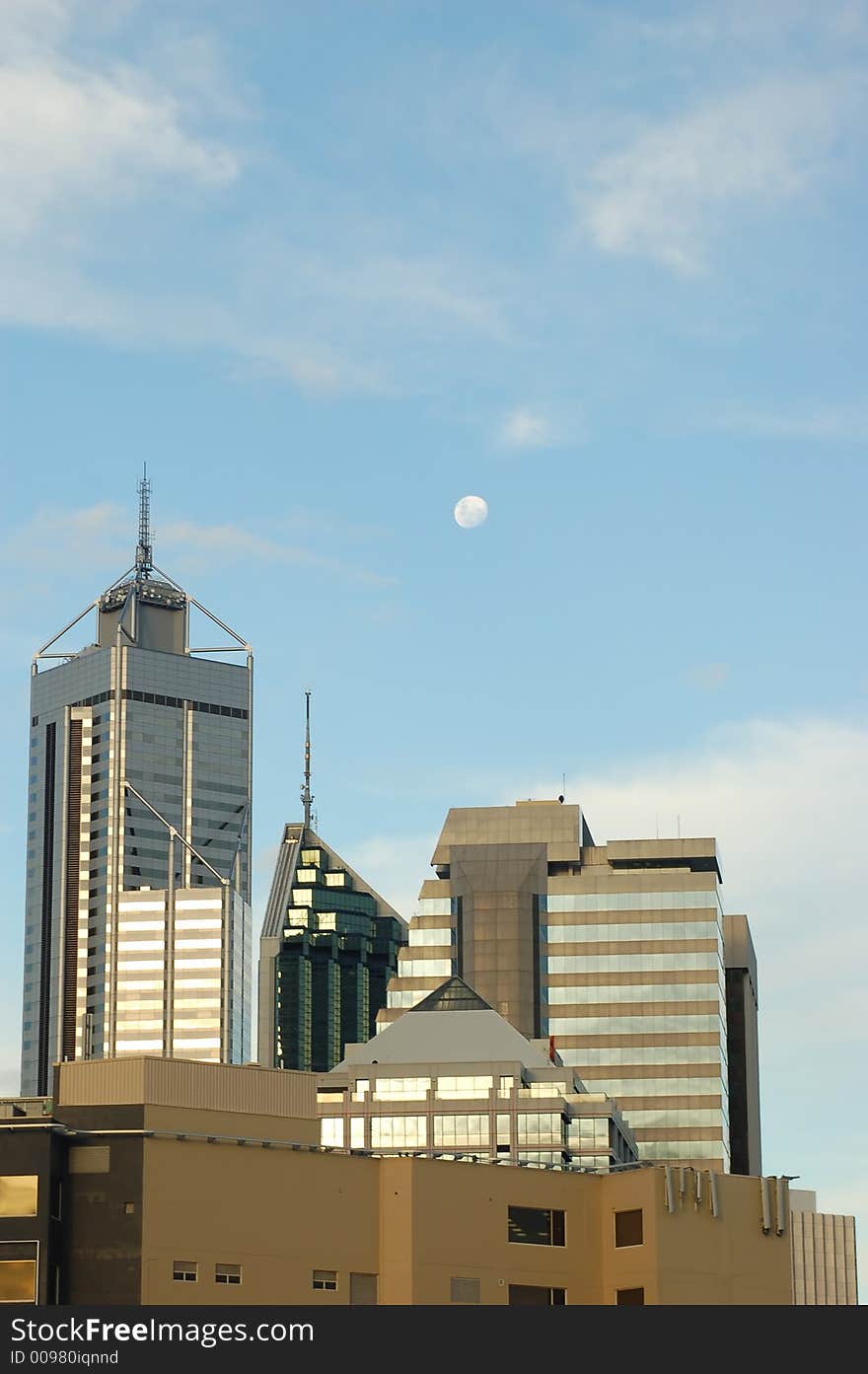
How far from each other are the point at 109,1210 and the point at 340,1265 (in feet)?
43.1

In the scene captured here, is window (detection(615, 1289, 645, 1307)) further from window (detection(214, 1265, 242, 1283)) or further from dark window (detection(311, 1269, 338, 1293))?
window (detection(214, 1265, 242, 1283))

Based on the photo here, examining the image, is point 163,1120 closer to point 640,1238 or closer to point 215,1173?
point 215,1173

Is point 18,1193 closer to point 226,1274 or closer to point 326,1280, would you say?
point 226,1274

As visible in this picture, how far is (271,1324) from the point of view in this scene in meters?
84.2

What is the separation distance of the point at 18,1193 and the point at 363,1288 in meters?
19.7

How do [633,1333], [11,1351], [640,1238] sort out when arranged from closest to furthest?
[11,1351] < [633,1333] < [640,1238]

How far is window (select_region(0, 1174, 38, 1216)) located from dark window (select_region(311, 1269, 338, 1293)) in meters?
15.8

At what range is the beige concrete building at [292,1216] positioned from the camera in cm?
12081

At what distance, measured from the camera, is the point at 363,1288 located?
126 metres

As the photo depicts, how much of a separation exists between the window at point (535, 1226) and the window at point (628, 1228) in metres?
3.76

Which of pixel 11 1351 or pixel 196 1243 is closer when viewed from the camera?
pixel 11 1351

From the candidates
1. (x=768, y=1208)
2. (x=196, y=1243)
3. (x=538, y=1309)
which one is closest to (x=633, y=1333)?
(x=538, y=1309)

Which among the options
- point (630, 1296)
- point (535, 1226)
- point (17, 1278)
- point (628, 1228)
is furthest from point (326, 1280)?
point (628, 1228)

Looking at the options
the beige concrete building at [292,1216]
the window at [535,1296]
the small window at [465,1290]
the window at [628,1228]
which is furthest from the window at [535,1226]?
the window at [628,1228]
